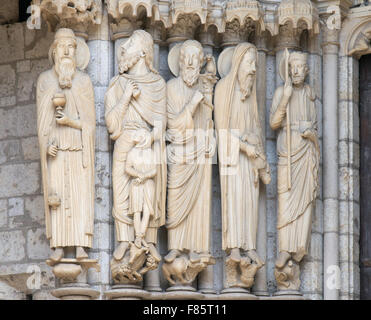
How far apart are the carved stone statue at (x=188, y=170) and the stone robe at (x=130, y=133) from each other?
91 mm

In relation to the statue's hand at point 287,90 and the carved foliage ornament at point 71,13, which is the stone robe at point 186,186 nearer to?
the statue's hand at point 287,90

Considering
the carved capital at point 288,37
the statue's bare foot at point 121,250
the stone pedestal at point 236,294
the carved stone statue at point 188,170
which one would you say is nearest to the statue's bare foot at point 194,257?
the carved stone statue at point 188,170

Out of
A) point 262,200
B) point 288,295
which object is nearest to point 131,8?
point 262,200

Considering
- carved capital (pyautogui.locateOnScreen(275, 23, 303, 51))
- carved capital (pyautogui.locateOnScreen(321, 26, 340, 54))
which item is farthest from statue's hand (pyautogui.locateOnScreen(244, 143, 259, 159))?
carved capital (pyautogui.locateOnScreen(321, 26, 340, 54))

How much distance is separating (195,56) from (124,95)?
534 mm

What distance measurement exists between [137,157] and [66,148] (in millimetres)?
435

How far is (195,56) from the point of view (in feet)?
33.8

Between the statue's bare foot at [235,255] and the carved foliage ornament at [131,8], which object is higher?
the carved foliage ornament at [131,8]

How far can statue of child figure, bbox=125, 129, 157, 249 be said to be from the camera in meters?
9.99

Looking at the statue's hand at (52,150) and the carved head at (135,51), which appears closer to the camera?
the statue's hand at (52,150)

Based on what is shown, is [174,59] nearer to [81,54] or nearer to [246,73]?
[246,73]

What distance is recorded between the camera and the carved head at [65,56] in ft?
33.2
